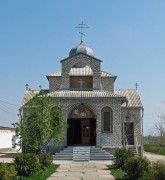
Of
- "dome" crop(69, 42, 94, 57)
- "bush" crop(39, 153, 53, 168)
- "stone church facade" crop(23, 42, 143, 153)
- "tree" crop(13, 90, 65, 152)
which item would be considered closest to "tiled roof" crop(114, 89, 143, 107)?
"stone church facade" crop(23, 42, 143, 153)

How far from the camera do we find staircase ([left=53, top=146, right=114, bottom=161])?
86.2ft

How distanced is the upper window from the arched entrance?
30.1 inches

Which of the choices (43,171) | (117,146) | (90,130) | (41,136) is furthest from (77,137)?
(43,171)

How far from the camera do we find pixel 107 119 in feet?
94.2

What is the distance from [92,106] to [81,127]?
2230mm

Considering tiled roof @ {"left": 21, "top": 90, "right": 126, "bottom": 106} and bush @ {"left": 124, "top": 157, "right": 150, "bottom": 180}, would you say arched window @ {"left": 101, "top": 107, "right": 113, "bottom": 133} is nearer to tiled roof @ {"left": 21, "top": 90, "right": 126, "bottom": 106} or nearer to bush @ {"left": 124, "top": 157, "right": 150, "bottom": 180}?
tiled roof @ {"left": 21, "top": 90, "right": 126, "bottom": 106}

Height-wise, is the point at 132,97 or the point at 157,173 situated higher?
the point at 132,97

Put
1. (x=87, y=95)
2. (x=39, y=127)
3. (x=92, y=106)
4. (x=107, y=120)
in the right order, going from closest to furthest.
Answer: (x=39, y=127) < (x=92, y=106) < (x=87, y=95) < (x=107, y=120)

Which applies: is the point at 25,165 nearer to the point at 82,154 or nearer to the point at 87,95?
the point at 82,154

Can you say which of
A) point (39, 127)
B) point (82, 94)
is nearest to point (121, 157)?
point (39, 127)

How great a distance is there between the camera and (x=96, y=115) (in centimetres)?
2836

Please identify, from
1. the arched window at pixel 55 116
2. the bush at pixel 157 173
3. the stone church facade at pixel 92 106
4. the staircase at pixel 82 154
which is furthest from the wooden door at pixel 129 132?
the bush at pixel 157 173

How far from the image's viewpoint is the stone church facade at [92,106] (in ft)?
92.7

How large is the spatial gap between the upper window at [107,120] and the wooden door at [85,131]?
1407 millimetres
